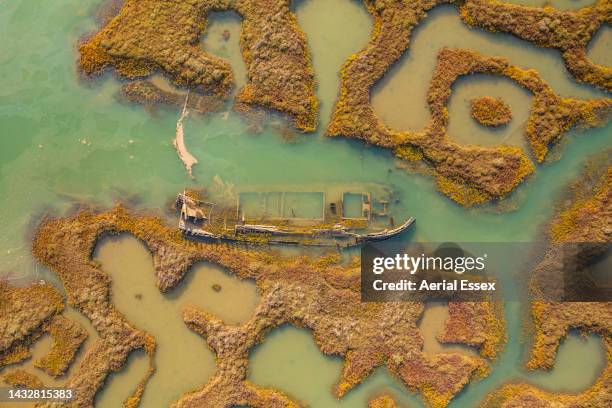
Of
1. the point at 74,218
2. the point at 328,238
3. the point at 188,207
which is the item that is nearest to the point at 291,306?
the point at 328,238

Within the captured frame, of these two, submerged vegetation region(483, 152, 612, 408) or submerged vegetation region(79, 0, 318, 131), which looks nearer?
submerged vegetation region(483, 152, 612, 408)

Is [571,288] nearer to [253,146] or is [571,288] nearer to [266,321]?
[266,321]

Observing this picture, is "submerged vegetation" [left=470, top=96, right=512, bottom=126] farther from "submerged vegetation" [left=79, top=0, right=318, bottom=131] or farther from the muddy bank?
"submerged vegetation" [left=79, top=0, right=318, bottom=131]

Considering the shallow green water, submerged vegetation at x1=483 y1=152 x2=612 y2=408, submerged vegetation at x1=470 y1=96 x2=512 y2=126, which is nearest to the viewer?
submerged vegetation at x1=483 y1=152 x2=612 y2=408

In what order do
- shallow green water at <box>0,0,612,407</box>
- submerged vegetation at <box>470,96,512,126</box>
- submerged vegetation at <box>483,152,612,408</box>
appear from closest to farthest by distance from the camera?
submerged vegetation at <box>483,152,612,408</box> < submerged vegetation at <box>470,96,512,126</box> < shallow green water at <box>0,0,612,407</box>

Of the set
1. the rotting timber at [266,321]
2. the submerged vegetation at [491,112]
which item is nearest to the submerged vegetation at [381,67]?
the submerged vegetation at [491,112]

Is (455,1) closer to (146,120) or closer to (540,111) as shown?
(540,111)

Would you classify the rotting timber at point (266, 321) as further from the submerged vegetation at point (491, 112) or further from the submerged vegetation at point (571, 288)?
the submerged vegetation at point (491, 112)
